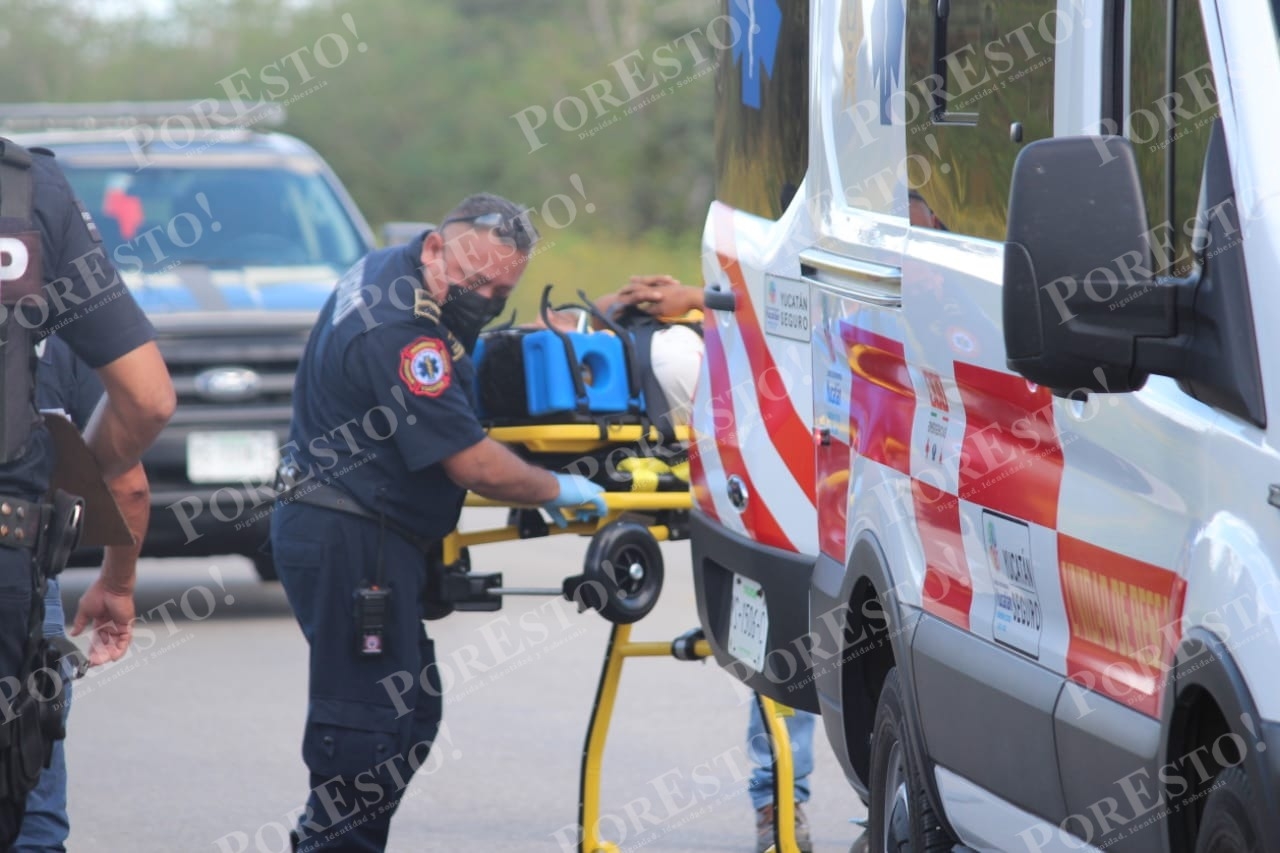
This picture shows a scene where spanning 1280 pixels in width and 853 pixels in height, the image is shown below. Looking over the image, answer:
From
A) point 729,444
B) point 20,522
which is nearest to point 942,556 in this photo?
point 729,444

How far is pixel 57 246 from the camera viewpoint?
389 cm

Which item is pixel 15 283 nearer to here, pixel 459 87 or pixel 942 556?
pixel 942 556

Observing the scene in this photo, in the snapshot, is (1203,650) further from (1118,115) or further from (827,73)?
(827,73)

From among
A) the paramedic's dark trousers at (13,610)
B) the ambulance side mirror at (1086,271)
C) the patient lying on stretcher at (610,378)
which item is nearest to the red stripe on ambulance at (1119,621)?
the ambulance side mirror at (1086,271)

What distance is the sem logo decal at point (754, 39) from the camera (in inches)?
214

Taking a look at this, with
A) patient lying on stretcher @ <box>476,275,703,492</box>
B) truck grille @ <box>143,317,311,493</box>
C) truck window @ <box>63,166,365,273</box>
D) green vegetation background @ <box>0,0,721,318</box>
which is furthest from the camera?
green vegetation background @ <box>0,0,721,318</box>

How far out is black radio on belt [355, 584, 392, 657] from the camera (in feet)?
17.3

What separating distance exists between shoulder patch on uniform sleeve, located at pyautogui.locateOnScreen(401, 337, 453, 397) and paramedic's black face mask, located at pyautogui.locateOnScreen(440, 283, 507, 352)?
139 mm

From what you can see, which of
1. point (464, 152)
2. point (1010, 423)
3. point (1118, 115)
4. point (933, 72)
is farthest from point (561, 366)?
point (464, 152)

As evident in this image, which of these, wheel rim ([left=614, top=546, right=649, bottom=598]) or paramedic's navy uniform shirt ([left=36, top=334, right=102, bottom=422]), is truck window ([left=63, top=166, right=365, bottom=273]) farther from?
wheel rim ([left=614, top=546, right=649, bottom=598])

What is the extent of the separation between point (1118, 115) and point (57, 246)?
1.88m

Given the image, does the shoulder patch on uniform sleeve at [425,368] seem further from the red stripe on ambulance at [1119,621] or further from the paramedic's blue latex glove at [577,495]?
the red stripe on ambulance at [1119,621]

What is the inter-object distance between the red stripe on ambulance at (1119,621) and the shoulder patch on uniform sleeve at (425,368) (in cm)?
225

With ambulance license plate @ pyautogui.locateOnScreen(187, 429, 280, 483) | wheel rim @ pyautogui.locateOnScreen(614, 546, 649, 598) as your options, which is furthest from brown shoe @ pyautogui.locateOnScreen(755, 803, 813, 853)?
ambulance license plate @ pyautogui.locateOnScreen(187, 429, 280, 483)
